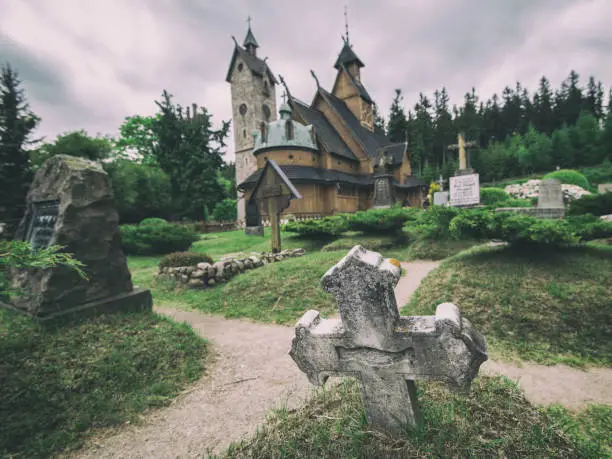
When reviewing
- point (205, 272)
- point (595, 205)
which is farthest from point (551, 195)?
point (205, 272)

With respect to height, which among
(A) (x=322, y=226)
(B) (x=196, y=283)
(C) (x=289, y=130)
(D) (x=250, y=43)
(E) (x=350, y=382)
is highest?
(D) (x=250, y=43)

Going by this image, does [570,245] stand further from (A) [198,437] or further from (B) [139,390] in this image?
(B) [139,390]

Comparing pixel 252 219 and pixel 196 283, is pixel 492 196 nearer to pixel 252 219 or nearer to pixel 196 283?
pixel 252 219

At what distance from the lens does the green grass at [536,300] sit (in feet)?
11.7

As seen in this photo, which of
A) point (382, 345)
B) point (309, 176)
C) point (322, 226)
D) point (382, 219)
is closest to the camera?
point (382, 345)

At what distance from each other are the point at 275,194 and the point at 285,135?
1451 cm

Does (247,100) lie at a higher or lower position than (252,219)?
higher

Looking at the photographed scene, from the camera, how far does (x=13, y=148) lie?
17594 millimetres

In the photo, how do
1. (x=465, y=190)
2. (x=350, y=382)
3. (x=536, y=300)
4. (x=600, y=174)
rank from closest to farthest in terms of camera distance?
1. (x=350, y=382)
2. (x=536, y=300)
3. (x=465, y=190)
4. (x=600, y=174)

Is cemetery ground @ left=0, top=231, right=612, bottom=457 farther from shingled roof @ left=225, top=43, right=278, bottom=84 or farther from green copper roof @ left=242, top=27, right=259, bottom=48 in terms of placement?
green copper roof @ left=242, top=27, right=259, bottom=48

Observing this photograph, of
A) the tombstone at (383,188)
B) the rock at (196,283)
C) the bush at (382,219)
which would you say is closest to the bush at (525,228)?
the bush at (382,219)

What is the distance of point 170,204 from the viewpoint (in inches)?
1179

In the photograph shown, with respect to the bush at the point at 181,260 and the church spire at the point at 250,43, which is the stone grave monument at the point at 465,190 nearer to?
the bush at the point at 181,260

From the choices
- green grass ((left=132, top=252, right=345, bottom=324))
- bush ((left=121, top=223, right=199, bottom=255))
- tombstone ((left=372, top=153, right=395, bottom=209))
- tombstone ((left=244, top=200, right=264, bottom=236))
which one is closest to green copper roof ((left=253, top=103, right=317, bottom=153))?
tombstone ((left=244, top=200, right=264, bottom=236))
